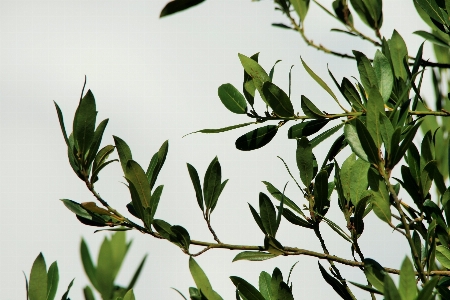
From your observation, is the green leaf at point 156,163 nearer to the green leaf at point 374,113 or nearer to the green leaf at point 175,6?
the green leaf at point 374,113

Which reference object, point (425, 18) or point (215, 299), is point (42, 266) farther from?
point (425, 18)

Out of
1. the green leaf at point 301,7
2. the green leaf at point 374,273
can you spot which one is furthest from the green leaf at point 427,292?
the green leaf at point 301,7

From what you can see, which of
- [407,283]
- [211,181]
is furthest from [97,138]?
[407,283]

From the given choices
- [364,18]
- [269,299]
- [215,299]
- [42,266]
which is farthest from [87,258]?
[364,18]

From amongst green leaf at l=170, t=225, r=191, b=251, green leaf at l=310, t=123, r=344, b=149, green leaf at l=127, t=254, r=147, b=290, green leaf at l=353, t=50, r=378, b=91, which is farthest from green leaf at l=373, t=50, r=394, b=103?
green leaf at l=127, t=254, r=147, b=290

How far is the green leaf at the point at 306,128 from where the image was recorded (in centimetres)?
136

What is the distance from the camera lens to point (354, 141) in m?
1.13

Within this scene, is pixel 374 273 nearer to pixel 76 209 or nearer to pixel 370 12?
pixel 76 209

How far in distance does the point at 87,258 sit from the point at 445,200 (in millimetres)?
716

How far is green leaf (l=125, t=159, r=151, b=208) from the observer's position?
122 centimetres

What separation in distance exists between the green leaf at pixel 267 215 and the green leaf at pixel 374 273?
241mm

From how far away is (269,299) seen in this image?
4.17ft

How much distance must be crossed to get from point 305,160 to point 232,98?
241mm

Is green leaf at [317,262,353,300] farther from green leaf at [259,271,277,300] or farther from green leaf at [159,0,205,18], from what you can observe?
green leaf at [159,0,205,18]
